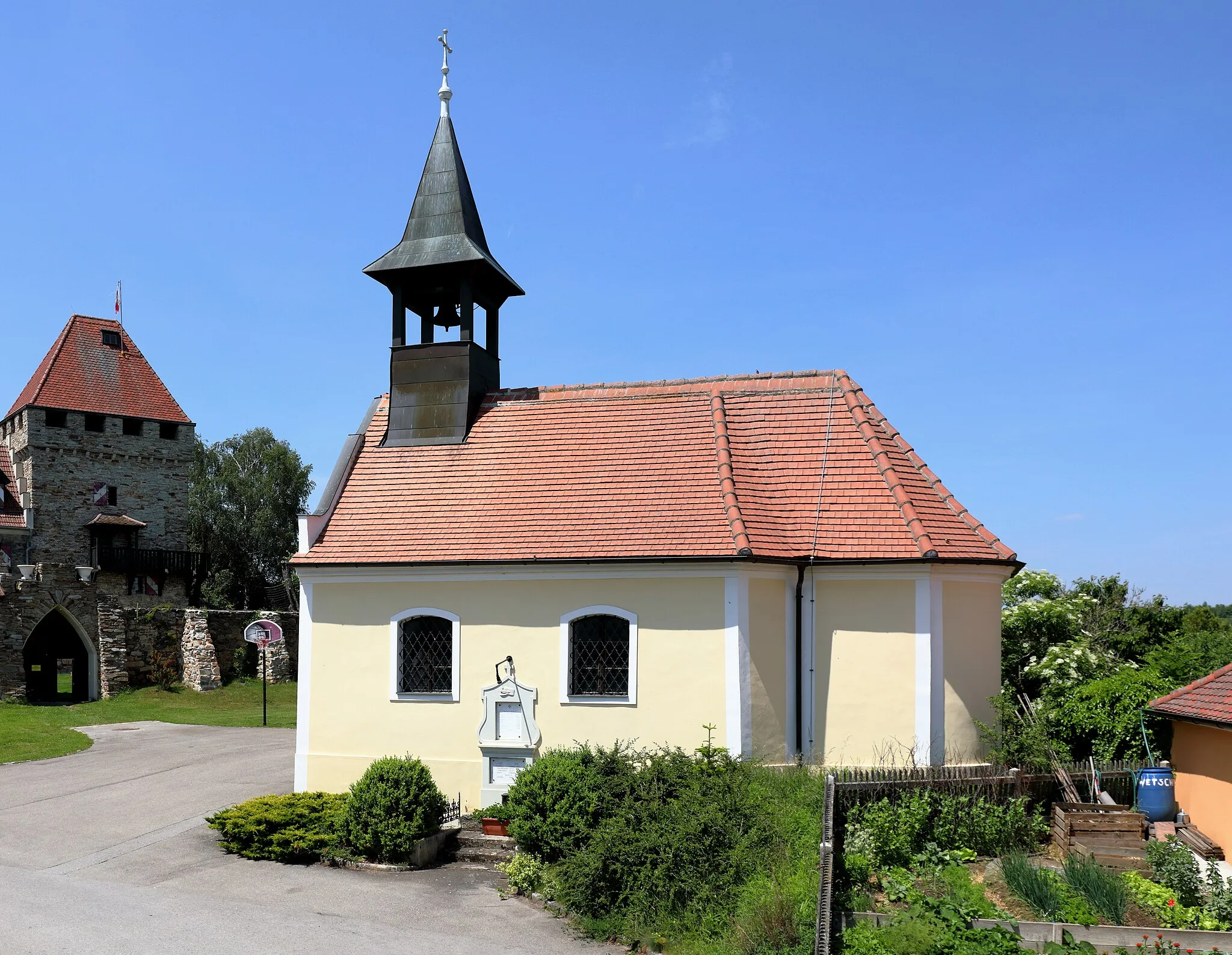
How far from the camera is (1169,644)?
19.5 meters

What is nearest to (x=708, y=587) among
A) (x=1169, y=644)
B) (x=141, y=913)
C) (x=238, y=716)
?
(x=141, y=913)

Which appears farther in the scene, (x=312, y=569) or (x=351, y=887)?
(x=312, y=569)

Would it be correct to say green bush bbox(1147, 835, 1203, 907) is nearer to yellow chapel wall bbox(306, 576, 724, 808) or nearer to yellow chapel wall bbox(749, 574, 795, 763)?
yellow chapel wall bbox(749, 574, 795, 763)

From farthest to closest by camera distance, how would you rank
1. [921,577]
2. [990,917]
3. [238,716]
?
[238,716] < [921,577] < [990,917]

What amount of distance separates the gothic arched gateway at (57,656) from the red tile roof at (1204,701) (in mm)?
33667

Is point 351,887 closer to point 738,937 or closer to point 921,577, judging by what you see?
point 738,937

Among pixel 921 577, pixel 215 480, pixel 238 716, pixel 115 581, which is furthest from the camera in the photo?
pixel 215 480

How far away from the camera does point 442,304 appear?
1986cm

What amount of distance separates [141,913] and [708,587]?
861 centimetres

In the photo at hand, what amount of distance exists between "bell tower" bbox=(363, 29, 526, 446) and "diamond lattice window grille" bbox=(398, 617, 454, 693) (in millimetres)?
3765

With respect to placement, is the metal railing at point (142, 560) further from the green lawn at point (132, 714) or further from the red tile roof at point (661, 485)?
the red tile roof at point (661, 485)

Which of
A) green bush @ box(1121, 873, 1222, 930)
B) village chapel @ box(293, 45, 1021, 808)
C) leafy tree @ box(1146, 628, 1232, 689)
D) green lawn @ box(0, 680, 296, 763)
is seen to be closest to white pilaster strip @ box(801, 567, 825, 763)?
village chapel @ box(293, 45, 1021, 808)

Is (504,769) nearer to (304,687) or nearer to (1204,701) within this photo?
(304,687)

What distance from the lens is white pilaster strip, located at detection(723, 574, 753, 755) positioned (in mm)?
14766
